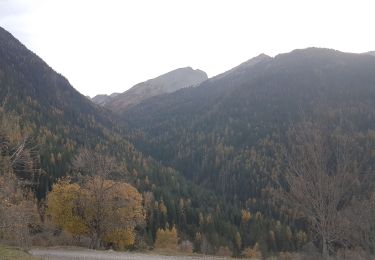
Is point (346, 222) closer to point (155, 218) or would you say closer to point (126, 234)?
point (126, 234)

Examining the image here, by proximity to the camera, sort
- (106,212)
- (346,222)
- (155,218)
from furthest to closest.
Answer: (155,218) → (106,212) → (346,222)

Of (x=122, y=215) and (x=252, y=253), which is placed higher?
(x=122, y=215)

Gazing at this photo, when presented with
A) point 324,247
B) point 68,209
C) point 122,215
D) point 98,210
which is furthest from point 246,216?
point 324,247

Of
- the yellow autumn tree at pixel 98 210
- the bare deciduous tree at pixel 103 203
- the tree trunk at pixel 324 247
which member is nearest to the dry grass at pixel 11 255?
the tree trunk at pixel 324 247

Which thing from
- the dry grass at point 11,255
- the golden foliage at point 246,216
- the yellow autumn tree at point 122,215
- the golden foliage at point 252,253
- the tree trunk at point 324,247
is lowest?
the golden foliage at point 246,216

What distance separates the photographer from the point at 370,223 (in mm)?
22688

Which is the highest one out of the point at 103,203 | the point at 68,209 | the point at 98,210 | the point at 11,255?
the point at 11,255

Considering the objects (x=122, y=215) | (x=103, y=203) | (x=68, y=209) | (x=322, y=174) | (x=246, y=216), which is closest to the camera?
(x=322, y=174)

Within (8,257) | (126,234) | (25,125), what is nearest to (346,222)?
(8,257)

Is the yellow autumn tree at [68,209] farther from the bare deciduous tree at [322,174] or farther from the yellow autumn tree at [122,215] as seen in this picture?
the bare deciduous tree at [322,174]

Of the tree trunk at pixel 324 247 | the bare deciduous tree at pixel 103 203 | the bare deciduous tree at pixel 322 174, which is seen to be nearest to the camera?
the bare deciduous tree at pixel 322 174

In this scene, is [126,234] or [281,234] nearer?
[126,234]

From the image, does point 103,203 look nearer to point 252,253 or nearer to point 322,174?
point 322,174

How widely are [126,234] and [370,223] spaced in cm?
3158
